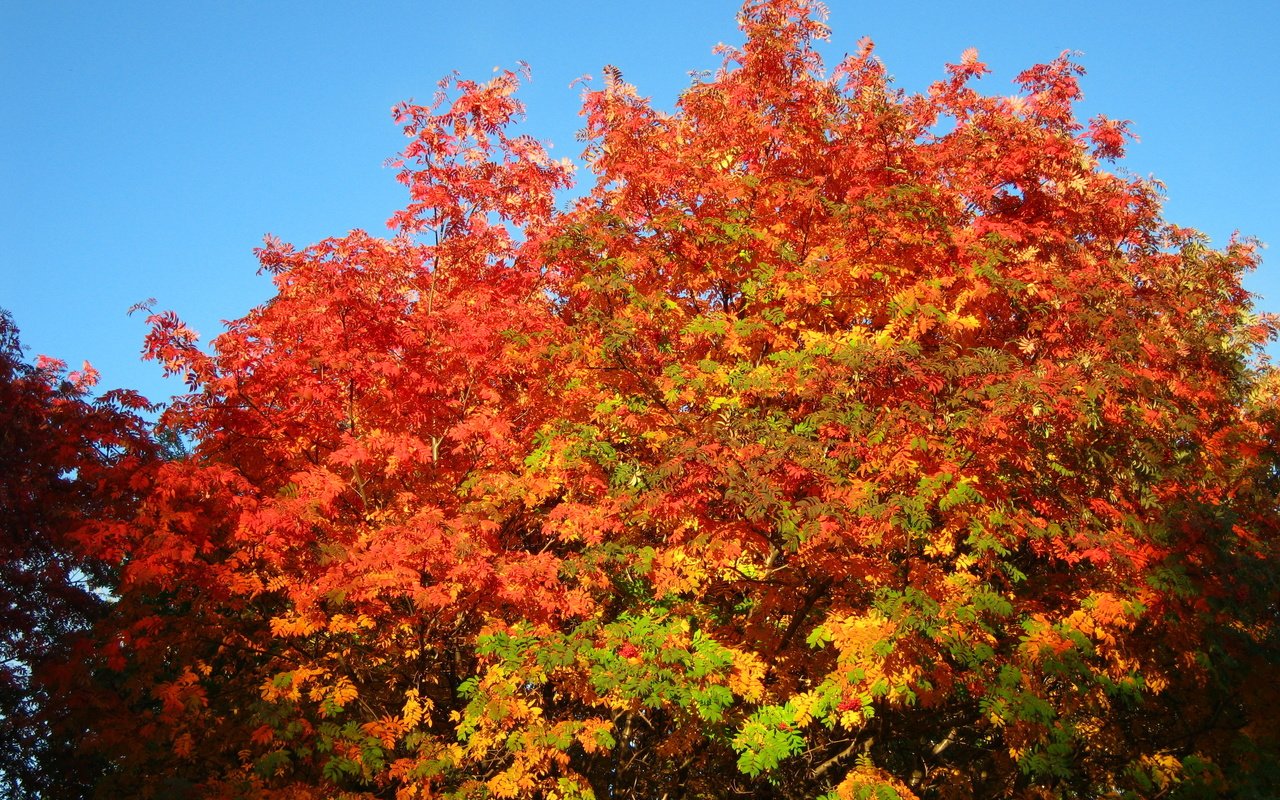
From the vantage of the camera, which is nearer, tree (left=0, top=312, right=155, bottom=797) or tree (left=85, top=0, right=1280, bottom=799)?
tree (left=85, top=0, right=1280, bottom=799)

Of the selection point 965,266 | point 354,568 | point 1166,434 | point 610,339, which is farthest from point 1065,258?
point 354,568

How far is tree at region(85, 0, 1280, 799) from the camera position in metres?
8.83

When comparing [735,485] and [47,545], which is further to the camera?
[47,545]

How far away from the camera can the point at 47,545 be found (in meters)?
11.6

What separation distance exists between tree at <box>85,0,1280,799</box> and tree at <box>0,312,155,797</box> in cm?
107

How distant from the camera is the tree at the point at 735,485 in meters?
8.83

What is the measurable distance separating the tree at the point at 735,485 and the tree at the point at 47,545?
107 centimetres

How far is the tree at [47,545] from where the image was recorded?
34.3 ft

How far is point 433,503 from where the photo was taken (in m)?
11.1

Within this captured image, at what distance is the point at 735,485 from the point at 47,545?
9123 millimetres

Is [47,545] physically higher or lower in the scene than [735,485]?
higher

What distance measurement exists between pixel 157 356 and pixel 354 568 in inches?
140

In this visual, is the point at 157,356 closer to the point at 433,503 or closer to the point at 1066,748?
→ the point at 433,503

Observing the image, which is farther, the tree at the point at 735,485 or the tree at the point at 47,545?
the tree at the point at 47,545
